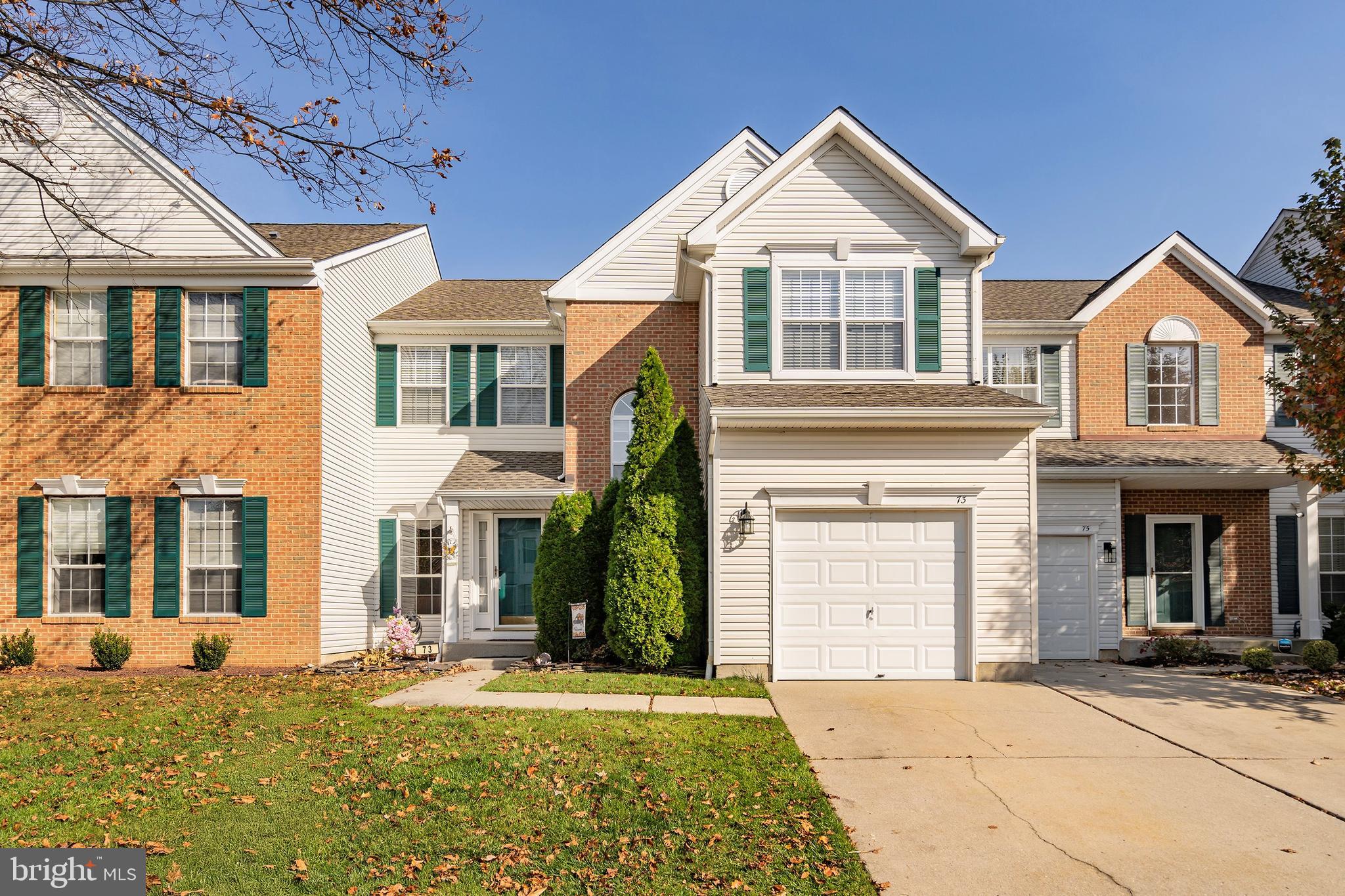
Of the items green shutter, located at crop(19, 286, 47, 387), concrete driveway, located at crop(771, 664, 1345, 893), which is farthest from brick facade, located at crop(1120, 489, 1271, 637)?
green shutter, located at crop(19, 286, 47, 387)

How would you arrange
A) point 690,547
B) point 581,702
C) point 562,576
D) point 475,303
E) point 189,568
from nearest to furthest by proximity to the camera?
point 581,702
point 690,547
point 562,576
point 189,568
point 475,303

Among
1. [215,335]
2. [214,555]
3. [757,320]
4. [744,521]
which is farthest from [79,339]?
[744,521]

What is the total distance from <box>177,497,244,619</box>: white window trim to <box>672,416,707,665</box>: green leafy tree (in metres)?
7.17

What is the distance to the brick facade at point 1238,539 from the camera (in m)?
16.6

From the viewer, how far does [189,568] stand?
566 inches

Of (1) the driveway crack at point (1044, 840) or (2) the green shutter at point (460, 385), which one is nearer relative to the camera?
(1) the driveway crack at point (1044, 840)

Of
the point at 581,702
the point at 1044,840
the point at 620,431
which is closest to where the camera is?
the point at 1044,840

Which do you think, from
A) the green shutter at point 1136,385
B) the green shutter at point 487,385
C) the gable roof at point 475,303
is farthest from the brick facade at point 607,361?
the green shutter at point 1136,385

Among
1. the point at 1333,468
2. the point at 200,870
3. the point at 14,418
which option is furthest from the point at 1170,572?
the point at 14,418

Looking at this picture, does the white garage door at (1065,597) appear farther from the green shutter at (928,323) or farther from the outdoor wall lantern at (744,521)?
the outdoor wall lantern at (744,521)

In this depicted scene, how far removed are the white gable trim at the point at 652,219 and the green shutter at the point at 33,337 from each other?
8.18 metres

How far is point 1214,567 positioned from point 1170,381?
362 cm

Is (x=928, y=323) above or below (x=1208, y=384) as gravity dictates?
above

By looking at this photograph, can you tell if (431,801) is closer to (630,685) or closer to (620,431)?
(630,685)
